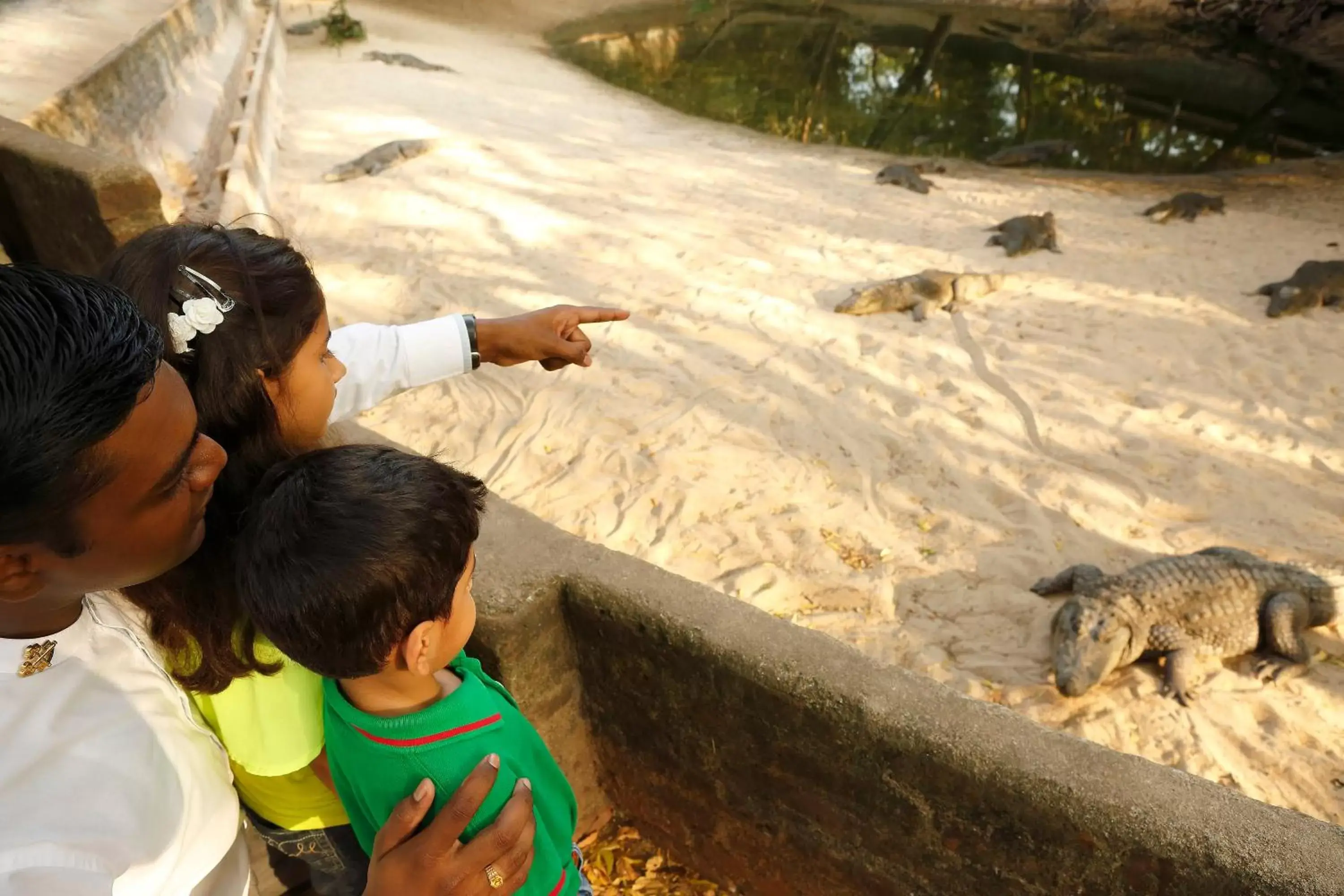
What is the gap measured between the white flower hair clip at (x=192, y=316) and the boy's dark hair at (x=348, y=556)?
1.11ft

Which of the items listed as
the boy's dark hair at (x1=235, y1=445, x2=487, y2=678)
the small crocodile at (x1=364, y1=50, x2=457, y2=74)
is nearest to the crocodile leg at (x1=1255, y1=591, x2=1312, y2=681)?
the boy's dark hair at (x1=235, y1=445, x2=487, y2=678)

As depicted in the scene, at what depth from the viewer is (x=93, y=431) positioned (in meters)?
0.92

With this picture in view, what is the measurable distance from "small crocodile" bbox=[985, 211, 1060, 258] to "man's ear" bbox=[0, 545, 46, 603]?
7754 millimetres

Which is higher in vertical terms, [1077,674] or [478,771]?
[478,771]

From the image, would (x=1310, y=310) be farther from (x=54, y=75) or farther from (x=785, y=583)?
(x=54, y=75)

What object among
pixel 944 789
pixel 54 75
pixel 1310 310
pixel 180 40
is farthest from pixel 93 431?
pixel 180 40

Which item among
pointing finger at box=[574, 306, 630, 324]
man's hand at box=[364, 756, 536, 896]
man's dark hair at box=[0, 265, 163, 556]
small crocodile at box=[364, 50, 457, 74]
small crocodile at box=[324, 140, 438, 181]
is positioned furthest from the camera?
small crocodile at box=[364, 50, 457, 74]

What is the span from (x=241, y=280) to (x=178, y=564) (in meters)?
0.54

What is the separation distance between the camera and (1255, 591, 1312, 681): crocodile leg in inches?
129

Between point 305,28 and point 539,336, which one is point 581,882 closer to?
point 539,336

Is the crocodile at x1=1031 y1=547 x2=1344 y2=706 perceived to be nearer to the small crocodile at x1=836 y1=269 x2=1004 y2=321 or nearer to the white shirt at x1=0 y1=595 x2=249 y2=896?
the white shirt at x1=0 y1=595 x2=249 y2=896

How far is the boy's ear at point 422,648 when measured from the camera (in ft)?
3.97

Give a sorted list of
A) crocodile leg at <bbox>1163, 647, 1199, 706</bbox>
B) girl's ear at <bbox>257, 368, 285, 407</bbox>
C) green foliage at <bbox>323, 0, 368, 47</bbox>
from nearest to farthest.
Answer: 1. girl's ear at <bbox>257, 368, 285, 407</bbox>
2. crocodile leg at <bbox>1163, 647, 1199, 706</bbox>
3. green foliage at <bbox>323, 0, 368, 47</bbox>

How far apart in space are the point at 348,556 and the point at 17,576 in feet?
1.18
